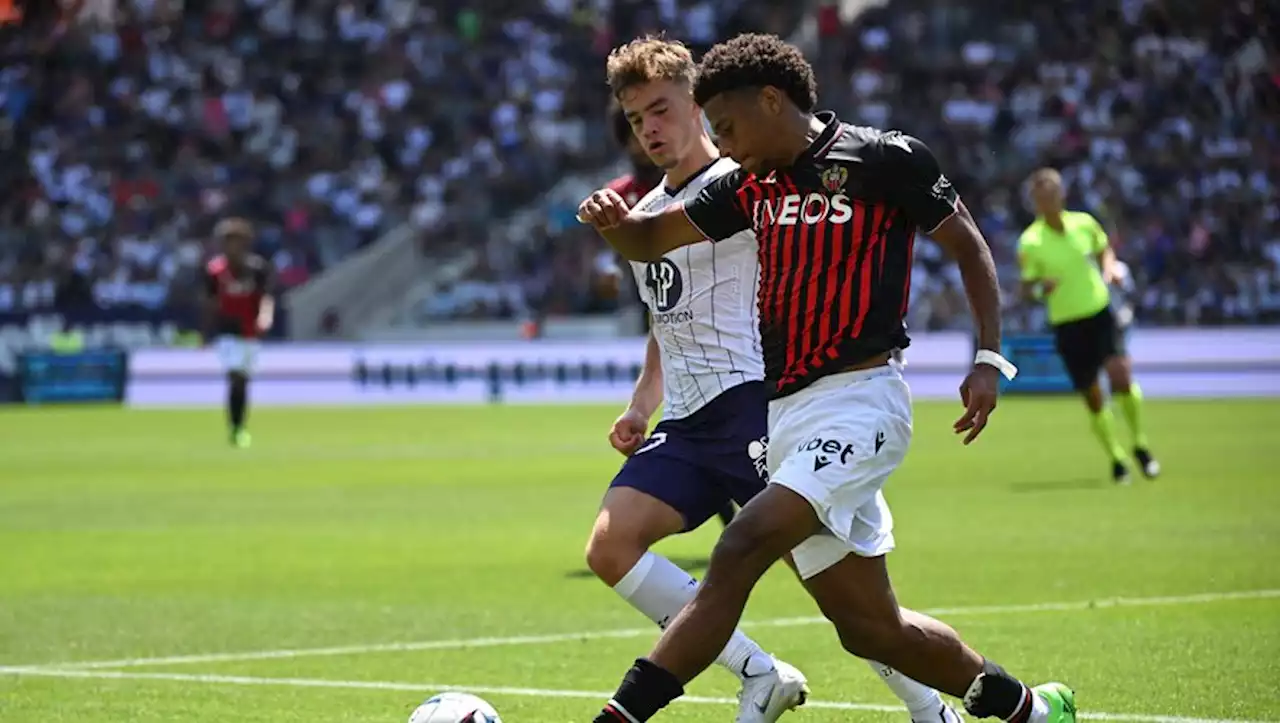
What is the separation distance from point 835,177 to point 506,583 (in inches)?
259

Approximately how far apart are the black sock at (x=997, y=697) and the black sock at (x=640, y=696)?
39.0 inches

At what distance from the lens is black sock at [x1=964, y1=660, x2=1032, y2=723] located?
6383 millimetres

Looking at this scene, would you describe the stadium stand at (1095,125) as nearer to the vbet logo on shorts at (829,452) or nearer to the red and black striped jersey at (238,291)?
the red and black striped jersey at (238,291)

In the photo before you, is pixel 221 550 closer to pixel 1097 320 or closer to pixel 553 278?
pixel 1097 320

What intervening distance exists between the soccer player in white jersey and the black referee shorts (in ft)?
37.7

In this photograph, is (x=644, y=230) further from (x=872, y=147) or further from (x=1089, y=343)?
(x=1089, y=343)

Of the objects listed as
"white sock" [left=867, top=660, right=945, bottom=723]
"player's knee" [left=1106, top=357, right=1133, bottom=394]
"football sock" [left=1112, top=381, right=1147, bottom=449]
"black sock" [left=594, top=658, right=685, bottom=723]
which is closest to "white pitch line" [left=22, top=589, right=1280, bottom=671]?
"white sock" [left=867, top=660, right=945, bottom=723]

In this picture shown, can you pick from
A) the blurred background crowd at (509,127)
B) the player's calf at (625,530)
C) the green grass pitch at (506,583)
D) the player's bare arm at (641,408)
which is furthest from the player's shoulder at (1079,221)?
the blurred background crowd at (509,127)

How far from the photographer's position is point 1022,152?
39062 millimetres

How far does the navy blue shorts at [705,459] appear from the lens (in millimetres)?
7543

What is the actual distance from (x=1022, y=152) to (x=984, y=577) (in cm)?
2788

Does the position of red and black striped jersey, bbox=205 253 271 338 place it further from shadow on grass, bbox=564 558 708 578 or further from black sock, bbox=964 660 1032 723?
black sock, bbox=964 660 1032 723

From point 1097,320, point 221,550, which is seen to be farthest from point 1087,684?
point 1097,320

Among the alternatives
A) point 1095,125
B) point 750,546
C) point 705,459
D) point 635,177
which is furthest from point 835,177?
point 1095,125
